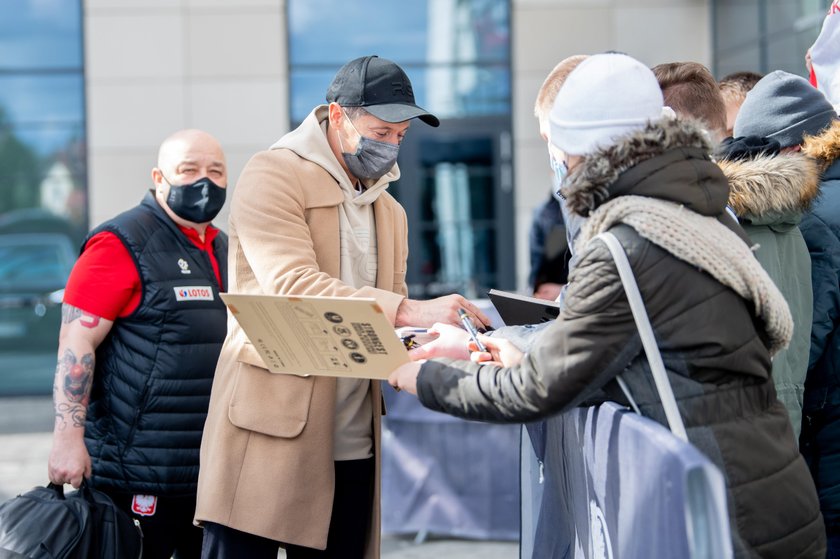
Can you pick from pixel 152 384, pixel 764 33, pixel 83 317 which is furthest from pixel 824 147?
pixel 764 33

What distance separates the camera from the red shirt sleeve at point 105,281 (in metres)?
3.48

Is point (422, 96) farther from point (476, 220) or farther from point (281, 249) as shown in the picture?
point (281, 249)

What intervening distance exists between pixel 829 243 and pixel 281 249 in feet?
5.06

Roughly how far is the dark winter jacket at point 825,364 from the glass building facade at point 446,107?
7426 millimetres

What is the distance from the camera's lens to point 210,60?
9.98m

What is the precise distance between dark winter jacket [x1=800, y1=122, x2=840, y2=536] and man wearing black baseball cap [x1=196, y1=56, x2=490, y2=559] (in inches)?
36.9

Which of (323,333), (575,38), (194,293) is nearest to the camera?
(323,333)

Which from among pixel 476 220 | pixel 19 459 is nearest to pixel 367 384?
pixel 19 459

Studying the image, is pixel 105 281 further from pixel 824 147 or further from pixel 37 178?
pixel 37 178

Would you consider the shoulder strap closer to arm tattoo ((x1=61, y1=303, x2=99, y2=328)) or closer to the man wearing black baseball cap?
the man wearing black baseball cap

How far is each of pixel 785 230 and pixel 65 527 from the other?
232 cm

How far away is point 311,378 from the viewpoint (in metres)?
3.03

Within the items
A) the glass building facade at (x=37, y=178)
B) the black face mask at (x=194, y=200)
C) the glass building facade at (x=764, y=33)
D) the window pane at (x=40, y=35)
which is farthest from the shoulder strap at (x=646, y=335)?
the window pane at (x=40, y=35)

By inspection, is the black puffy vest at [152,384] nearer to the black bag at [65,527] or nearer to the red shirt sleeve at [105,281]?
the red shirt sleeve at [105,281]
